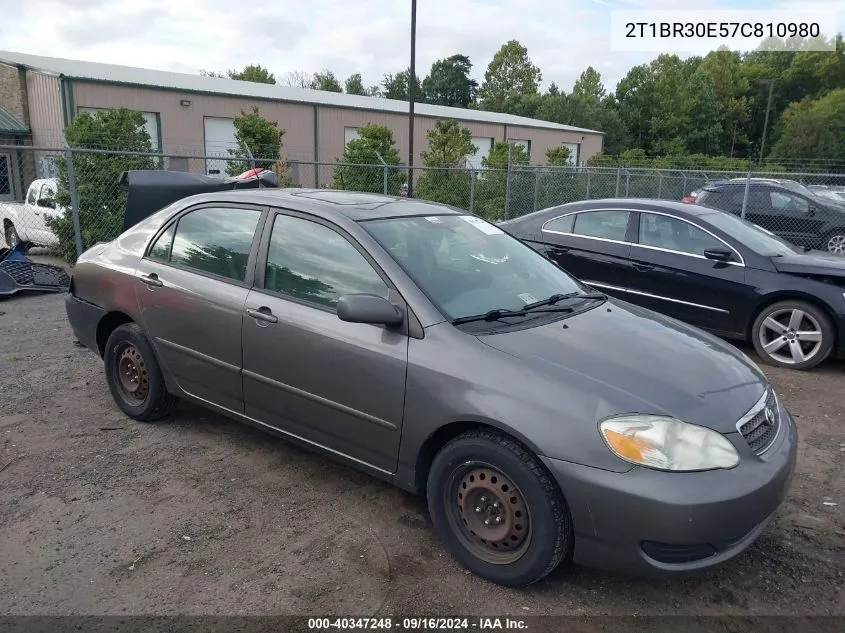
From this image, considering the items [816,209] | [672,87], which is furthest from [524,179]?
[672,87]

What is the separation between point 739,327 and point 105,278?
18.1ft

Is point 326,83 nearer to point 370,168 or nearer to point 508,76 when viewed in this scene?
point 508,76

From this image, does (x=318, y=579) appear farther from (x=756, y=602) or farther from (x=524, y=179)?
(x=524, y=179)

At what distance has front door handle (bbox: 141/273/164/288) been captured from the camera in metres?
4.07

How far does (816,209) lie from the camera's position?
1234 centimetres

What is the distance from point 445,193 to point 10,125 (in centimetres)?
1632

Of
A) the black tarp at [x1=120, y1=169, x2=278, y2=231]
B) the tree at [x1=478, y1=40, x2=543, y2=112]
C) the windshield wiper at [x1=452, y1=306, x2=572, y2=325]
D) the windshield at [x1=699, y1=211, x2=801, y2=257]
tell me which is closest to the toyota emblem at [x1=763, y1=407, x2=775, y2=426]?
the windshield wiper at [x1=452, y1=306, x2=572, y2=325]

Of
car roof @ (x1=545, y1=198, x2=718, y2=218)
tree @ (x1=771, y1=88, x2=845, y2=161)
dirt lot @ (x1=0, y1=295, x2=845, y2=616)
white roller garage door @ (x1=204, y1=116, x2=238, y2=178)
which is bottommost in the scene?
dirt lot @ (x1=0, y1=295, x2=845, y2=616)

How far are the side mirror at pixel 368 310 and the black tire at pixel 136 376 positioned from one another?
1.89 metres

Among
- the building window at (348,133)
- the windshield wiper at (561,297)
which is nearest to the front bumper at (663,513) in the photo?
the windshield wiper at (561,297)

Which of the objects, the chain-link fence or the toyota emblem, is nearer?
the toyota emblem

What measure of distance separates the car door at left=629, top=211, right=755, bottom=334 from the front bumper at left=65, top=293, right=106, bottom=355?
4970mm

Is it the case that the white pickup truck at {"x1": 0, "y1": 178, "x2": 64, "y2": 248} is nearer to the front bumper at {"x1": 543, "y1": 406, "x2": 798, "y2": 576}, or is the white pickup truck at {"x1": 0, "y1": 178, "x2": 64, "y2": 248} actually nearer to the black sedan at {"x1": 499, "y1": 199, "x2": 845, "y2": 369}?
the black sedan at {"x1": 499, "y1": 199, "x2": 845, "y2": 369}

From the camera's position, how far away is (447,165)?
20.0 metres
